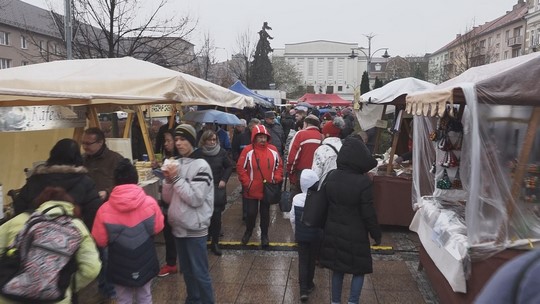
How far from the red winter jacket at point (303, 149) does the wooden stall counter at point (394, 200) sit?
1.24m

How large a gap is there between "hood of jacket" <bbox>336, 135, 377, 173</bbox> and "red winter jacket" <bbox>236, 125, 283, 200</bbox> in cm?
217

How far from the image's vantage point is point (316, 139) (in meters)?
6.53

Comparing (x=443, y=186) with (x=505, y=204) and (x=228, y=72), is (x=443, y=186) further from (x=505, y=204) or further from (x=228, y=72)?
(x=228, y=72)

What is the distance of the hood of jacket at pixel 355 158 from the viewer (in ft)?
12.6

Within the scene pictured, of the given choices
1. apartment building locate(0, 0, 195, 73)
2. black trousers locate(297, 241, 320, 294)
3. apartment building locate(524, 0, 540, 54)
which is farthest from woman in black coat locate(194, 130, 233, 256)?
apartment building locate(524, 0, 540, 54)

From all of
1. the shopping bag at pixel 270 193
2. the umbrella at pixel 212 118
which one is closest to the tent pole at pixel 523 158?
the shopping bag at pixel 270 193

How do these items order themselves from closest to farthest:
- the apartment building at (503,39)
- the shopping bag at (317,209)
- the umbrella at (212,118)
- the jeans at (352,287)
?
1. the jeans at (352,287)
2. the shopping bag at (317,209)
3. the umbrella at (212,118)
4. the apartment building at (503,39)

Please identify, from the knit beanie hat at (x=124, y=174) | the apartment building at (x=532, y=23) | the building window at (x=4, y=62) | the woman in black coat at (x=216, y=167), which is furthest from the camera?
the apartment building at (x=532, y=23)

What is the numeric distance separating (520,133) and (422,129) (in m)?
2.46

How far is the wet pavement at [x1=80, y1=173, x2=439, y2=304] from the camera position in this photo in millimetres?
4625

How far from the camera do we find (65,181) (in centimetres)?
337

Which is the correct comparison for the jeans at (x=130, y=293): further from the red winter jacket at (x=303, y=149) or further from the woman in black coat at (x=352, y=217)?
the red winter jacket at (x=303, y=149)

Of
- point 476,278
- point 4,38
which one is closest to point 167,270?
point 476,278

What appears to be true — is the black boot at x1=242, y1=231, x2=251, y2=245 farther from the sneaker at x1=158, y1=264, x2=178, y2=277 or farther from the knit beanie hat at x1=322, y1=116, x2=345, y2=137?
the knit beanie hat at x1=322, y1=116, x2=345, y2=137
